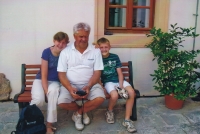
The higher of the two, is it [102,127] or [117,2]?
Answer: [117,2]

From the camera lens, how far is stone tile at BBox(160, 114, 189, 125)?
3931 mm

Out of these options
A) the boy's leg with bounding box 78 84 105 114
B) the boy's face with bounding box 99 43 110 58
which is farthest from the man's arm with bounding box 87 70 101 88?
the boy's face with bounding box 99 43 110 58

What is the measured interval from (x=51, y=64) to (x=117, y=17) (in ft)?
5.31

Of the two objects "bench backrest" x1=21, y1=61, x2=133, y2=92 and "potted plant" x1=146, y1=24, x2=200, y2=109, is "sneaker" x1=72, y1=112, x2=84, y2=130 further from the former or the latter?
"potted plant" x1=146, y1=24, x2=200, y2=109

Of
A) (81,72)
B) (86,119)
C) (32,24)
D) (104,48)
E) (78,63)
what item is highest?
(32,24)

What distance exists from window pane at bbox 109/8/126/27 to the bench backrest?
84 centimetres

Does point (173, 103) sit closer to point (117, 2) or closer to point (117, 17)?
point (117, 17)

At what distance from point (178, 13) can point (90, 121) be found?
2516mm

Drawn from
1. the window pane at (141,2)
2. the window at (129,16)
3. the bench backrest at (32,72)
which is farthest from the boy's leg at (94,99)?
the window pane at (141,2)

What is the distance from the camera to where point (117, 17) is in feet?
15.4

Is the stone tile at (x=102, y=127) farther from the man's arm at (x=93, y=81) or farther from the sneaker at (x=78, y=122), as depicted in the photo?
the man's arm at (x=93, y=81)

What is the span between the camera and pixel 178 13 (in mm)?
4711

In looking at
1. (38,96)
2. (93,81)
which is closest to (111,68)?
(93,81)

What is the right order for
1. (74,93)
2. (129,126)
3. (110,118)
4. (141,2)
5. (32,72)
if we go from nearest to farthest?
(74,93) → (129,126) → (110,118) → (32,72) → (141,2)
